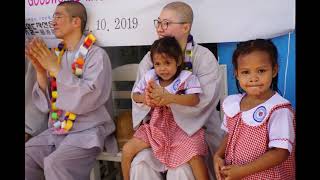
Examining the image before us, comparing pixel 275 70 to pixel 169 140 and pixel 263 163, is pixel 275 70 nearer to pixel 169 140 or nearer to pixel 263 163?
pixel 263 163

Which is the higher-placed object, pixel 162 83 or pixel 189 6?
pixel 189 6

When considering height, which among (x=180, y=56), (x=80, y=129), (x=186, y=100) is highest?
(x=180, y=56)

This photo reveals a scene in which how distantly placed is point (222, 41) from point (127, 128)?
0.78 m

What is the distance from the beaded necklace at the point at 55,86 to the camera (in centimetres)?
241

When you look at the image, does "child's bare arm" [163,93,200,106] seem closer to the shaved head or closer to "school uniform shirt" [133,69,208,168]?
"school uniform shirt" [133,69,208,168]

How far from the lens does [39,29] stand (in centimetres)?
256

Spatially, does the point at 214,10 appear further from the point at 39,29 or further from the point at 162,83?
the point at 39,29

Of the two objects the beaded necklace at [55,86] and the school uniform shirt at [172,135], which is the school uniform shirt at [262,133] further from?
the beaded necklace at [55,86]

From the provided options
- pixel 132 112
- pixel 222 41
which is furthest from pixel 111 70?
pixel 222 41

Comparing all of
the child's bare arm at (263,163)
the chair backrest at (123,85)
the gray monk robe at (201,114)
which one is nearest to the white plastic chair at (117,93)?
the chair backrest at (123,85)

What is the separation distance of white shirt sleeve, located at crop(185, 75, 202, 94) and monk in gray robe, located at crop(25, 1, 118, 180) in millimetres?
560

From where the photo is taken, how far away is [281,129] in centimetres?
175

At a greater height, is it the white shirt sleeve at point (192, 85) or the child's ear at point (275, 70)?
the child's ear at point (275, 70)

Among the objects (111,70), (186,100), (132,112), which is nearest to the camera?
(186,100)
